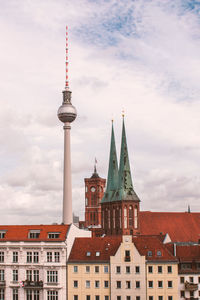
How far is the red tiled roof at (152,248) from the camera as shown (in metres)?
93.6

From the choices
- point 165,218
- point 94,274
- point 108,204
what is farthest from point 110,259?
point 165,218

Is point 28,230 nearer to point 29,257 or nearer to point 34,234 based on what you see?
point 34,234

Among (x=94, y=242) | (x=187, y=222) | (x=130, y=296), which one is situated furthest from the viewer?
(x=187, y=222)

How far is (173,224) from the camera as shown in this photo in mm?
→ 164875

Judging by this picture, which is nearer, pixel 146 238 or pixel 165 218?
pixel 146 238

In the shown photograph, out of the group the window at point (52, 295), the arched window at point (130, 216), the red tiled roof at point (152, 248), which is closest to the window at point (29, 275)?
the window at point (52, 295)

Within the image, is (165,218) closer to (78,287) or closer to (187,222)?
(187,222)

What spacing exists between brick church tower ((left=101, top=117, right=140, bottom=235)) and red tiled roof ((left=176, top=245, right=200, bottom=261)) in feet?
150

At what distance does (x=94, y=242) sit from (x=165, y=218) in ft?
234

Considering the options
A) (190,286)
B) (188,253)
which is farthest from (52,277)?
(188,253)

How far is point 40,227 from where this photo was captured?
100438mm

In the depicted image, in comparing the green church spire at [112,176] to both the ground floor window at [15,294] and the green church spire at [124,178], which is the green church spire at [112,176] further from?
the ground floor window at [15,294]

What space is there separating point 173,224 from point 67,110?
175 ft

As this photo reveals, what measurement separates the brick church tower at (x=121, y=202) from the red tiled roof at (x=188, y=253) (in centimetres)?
4558
